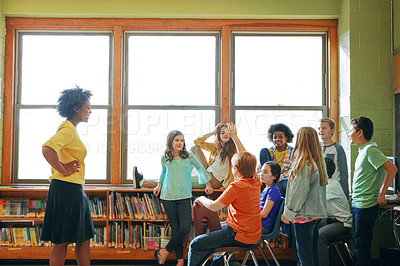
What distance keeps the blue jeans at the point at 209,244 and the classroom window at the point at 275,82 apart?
1.93 m

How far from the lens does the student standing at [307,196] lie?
286 cm

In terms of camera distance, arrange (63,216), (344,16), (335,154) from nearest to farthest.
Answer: (63,216), (335,154), (344,16)

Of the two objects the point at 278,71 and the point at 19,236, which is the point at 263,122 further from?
the point at 19,236

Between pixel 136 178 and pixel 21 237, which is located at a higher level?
pixel 136 178

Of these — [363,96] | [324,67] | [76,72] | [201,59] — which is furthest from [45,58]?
[363,96]

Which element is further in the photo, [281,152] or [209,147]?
[209,147]

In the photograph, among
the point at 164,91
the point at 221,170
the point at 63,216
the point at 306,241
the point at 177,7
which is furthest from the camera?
the point at 164,91

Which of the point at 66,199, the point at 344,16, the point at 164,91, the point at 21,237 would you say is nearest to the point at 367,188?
the point at 344,16

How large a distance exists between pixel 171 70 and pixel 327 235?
104 inches

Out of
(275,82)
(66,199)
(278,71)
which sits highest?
(278,71)

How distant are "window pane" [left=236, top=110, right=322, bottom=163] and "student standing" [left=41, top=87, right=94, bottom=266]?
7.78 feet

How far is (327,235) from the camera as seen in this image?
11.0 feet

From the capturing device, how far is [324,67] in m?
4.82

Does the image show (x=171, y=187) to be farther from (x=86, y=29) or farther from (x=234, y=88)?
(x=86, y=29)
